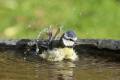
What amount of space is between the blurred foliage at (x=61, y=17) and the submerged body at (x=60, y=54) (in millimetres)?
2962

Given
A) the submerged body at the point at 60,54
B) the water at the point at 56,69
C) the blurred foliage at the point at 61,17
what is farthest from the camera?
the blurred foliage at the point at 61,17

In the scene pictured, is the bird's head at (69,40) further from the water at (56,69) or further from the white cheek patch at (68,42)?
the water at (56,69)

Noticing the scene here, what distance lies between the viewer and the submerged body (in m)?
5.64

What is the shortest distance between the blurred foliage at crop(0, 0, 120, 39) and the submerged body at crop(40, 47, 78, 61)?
2.96m

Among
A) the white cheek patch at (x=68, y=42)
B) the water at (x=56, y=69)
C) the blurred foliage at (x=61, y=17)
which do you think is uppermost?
the blurred foliage at (x=61, y=17)

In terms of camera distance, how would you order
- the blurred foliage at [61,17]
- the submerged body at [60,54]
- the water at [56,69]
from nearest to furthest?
the water at [56,69] → the submerged body at [60,54] → the blurred foliage at [61,17]

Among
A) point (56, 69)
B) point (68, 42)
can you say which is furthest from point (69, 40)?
point (56, 69)

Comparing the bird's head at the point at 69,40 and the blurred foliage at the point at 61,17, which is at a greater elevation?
the blurred foliage at the point at 61,17

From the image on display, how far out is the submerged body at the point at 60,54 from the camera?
5.64 m

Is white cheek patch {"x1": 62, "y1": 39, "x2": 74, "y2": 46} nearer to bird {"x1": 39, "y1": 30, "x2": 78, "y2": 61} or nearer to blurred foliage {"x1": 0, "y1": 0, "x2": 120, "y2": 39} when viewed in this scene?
bird {"x1": 39, "y1": 30, "x2": 78, "y2": 61}

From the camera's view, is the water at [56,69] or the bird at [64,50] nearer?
the water at [56,69]

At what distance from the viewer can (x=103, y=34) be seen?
29.2ft

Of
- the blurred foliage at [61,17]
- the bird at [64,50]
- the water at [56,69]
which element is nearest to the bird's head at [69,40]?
the bird at [64,50]

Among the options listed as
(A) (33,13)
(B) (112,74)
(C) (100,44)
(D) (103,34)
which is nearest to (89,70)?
(B) (112,74)
